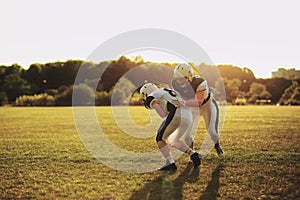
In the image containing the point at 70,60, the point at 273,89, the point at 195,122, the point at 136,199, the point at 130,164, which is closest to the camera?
the point at 136,199

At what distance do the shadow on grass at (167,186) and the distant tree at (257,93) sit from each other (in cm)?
4803

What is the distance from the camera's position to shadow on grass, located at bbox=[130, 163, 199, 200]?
18.2 ft

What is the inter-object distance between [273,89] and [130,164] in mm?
52602

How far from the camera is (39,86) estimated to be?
197ft

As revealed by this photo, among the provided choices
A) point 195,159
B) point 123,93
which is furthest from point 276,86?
point 195,159

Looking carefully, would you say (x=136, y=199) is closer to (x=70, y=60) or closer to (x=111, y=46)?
(x=111, y=46)

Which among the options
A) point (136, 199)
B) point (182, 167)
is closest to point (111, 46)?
point (182, 167)

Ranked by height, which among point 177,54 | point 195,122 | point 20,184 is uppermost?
point 177,54

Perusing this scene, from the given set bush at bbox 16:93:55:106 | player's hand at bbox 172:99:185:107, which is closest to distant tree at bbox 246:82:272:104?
bush at bbox 16:93:55:106

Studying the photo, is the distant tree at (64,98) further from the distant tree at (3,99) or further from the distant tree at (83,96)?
the distant tree at (3,99)

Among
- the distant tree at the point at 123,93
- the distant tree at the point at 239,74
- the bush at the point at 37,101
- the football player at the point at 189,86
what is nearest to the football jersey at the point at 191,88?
the football player at the point at 189,86

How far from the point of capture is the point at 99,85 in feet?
173

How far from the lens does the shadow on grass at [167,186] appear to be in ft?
18.2

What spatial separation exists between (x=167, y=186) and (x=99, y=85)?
47258mm
